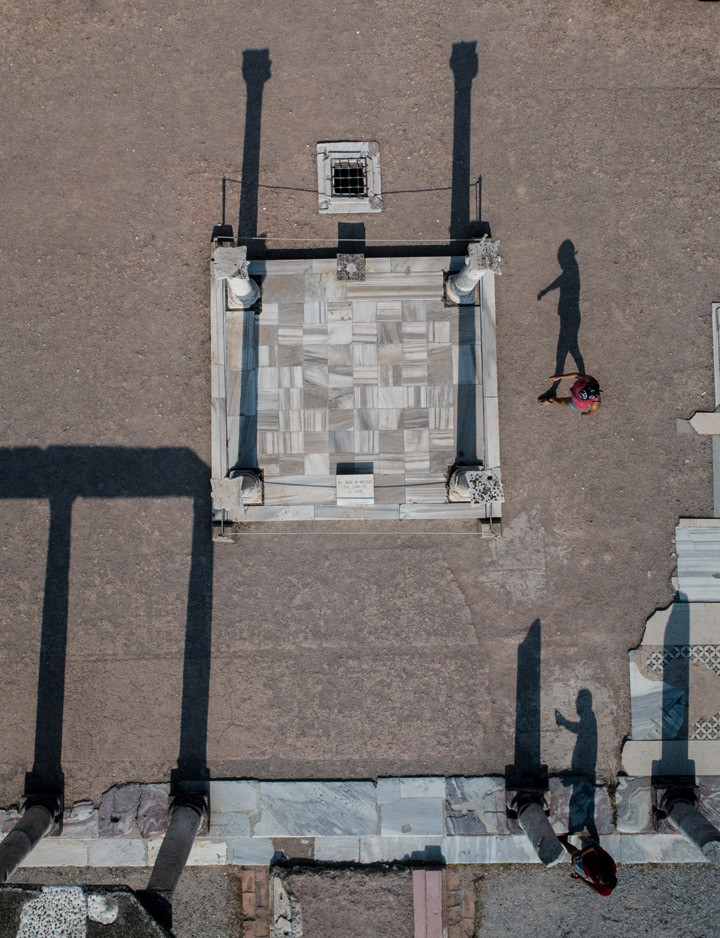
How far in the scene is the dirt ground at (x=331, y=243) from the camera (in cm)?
1060

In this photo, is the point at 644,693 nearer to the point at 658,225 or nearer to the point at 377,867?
the point at 377,867

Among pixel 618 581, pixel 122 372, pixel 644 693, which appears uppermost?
pixel 122 372

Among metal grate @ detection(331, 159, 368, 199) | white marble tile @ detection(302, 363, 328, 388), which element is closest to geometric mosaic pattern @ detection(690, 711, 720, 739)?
white marble tile @ detection(302, 363, 328, 388)

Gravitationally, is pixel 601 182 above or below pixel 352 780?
above

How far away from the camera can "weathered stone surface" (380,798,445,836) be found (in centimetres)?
1048

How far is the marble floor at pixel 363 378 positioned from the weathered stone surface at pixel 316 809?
5.36 m

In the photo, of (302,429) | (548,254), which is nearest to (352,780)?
(302,429)

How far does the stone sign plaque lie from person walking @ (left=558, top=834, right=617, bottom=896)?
23.4 ft

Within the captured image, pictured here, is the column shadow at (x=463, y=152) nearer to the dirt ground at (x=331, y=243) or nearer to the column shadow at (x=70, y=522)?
the dirt ground at (x=331, y=243)

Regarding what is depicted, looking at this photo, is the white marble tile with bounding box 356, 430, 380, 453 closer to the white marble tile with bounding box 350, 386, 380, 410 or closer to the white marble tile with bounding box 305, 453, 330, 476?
the white marble tile with bounding box 350, 386, 380, 410

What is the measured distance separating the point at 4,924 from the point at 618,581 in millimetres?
13282

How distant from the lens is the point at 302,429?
10.7m

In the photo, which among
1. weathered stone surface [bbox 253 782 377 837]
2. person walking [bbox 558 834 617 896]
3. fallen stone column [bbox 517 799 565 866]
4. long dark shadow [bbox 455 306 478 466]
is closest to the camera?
fallen stone column [bbox 517 799 565 866]

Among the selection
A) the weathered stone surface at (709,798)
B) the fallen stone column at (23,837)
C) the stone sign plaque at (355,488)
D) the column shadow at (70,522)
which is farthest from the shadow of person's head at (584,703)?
the fallen stone column at (23,837)
